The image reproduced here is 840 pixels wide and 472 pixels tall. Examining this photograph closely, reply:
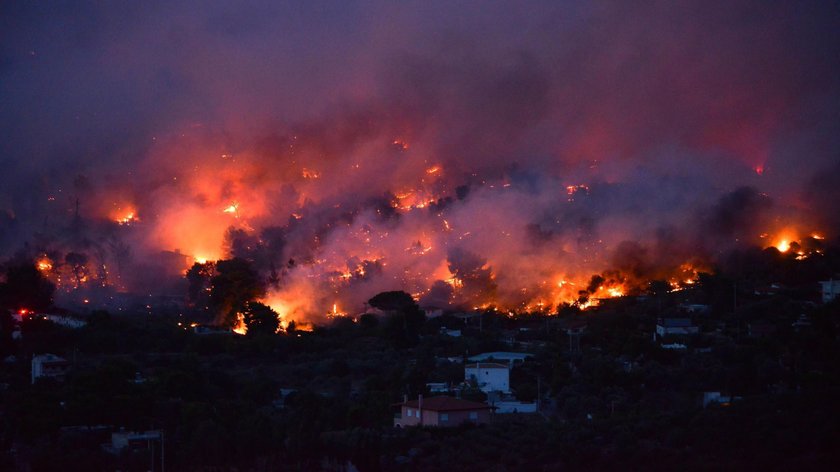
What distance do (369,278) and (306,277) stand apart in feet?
7.06

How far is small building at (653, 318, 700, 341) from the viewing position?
34906mm

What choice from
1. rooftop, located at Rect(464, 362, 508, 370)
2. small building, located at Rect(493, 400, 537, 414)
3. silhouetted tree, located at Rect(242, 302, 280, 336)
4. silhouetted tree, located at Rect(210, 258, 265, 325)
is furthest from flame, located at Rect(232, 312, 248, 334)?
small building, located at Rect(493, 400, 537, 414)

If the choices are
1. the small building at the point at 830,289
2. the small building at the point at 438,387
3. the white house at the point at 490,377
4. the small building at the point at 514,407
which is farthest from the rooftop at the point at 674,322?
the small building at the point at 514,407

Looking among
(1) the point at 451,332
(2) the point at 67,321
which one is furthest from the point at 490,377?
(2) the point at 67,321

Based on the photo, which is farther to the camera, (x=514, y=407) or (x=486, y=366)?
(x=486, y=366)

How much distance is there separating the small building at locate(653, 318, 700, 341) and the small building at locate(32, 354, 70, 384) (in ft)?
51.9

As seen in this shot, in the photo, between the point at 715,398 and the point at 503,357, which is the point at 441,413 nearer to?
the point at 715,398

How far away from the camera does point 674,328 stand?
35.4 metres

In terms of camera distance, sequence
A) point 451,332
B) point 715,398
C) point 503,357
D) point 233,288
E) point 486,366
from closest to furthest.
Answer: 1. point 715,398
2. point 486,366
3. point 503,357
4. point 451,332
5. point 233,288

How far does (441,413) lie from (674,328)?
44.4 ft

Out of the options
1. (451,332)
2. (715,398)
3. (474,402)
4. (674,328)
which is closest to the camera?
(474,402)

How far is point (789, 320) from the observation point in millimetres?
34219

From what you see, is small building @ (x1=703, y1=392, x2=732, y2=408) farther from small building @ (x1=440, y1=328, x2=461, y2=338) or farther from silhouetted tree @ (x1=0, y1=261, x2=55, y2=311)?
silhouetted tree @ (x1=0, y1=261, x2=55, y2=311)

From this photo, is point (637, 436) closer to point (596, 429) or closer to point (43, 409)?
point (596, 429)
